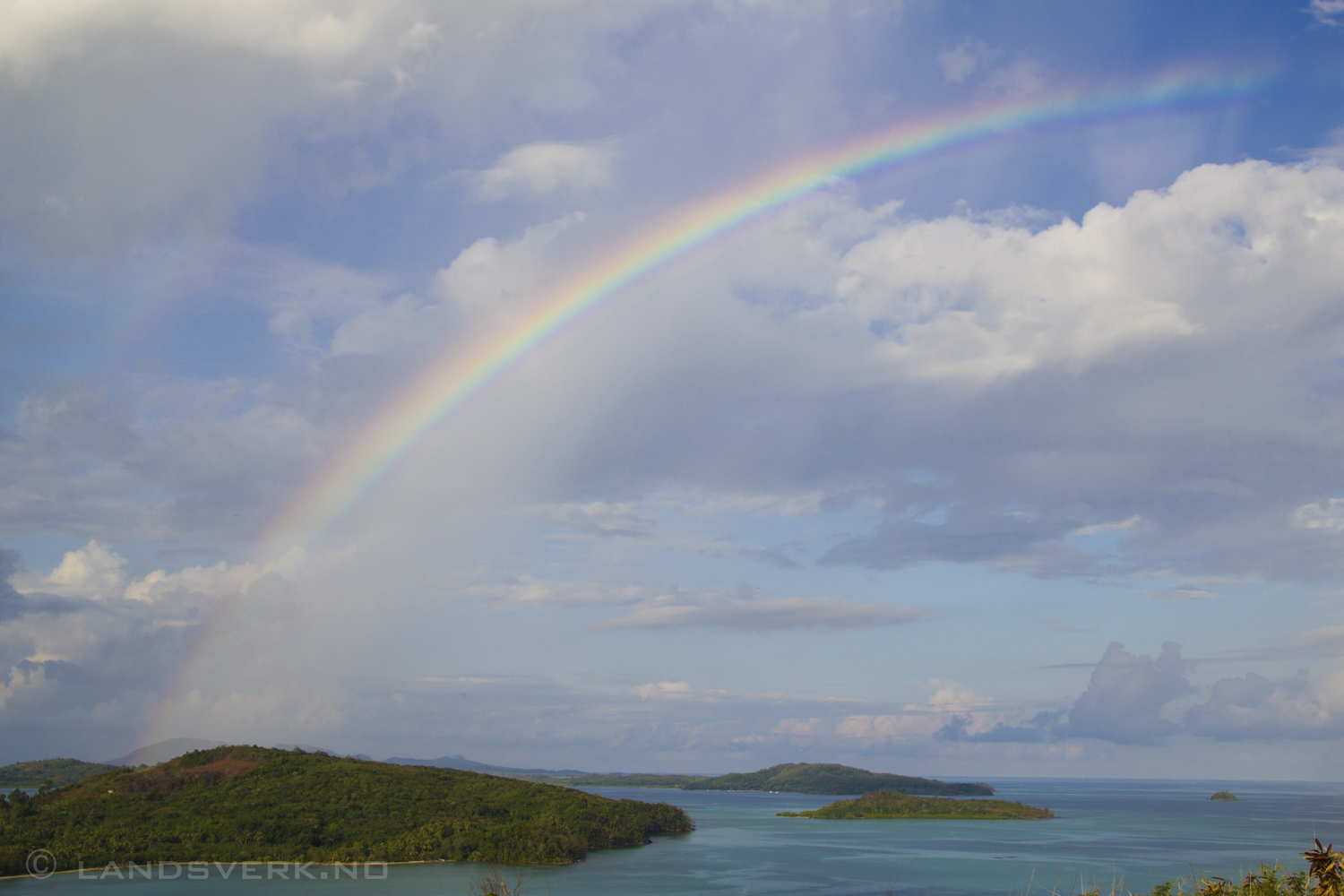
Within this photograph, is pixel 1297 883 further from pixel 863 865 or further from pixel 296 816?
pixel 296 816

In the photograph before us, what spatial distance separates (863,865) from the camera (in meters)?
113

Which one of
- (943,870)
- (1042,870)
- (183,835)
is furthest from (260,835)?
(1042,870)

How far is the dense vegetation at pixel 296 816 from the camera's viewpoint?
314ft

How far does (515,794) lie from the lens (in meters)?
127

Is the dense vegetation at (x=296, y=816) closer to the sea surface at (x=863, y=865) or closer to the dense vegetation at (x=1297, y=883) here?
the sea surface at (x=863, y=865)

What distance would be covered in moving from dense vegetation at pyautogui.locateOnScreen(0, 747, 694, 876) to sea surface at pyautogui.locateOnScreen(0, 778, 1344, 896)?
3.88 metres

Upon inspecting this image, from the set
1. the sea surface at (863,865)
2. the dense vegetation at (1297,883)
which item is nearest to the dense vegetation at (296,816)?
the sea surface at (863,865)

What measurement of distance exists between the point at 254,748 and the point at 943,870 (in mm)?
96925

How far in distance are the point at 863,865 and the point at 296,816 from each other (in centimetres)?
6968

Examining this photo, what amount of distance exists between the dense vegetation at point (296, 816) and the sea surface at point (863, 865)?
3879 millimetres

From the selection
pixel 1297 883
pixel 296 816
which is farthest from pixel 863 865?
pixel 1297 883

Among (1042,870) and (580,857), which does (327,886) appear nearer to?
(580,857)

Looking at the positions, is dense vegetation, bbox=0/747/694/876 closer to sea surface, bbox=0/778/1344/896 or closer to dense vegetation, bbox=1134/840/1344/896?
sea surface, bbox=0/778/1344/896

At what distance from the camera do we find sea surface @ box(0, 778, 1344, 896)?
8588 centimetres
